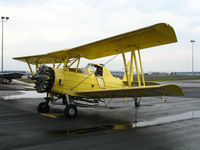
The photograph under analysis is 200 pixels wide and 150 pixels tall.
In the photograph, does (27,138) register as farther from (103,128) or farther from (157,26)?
(157,26)

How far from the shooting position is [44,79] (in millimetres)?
8227

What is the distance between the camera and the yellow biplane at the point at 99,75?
689 cm

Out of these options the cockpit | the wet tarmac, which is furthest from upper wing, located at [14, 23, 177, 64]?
the wet tarmac

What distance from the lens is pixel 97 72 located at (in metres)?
10.2

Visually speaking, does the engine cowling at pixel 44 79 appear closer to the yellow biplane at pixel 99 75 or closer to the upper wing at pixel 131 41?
the yellow biplane at pixel 99 75

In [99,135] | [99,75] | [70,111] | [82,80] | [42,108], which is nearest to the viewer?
[99,135]

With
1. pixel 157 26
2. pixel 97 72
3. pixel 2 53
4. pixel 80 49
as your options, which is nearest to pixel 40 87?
pixel 80 49

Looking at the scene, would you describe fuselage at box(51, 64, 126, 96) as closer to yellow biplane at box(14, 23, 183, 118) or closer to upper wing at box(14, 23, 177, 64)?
yellow biplane at box(14, 23, 183, 118)

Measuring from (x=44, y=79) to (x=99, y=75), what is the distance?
299 cm

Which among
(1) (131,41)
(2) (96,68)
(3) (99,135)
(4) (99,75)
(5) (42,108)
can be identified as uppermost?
(1) (131,41)

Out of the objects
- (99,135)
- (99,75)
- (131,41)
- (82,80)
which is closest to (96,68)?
(99,75)

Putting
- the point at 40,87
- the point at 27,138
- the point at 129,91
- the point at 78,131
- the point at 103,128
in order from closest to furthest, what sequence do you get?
1. the point at 27,138
2. the point at 78,131
3. the point at 103,128
4. the point at 129,91
5. the point at 40,87

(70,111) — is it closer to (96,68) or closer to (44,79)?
(44,79)

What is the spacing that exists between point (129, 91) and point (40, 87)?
3712 millimetres
